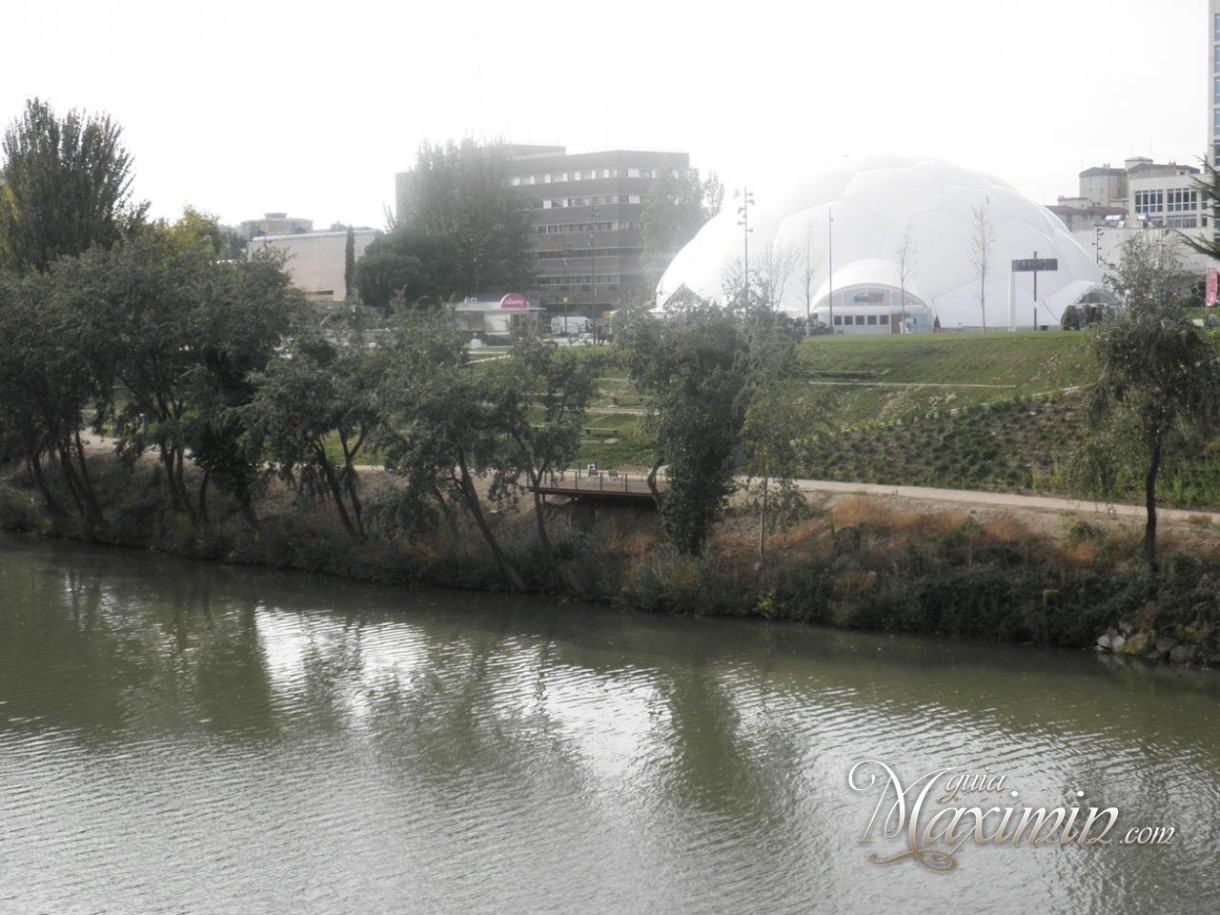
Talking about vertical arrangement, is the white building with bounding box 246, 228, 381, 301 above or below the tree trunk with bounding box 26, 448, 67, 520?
above

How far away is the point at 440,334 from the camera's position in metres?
32.4

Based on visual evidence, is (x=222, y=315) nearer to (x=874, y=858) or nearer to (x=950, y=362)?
(x=950, y=362)

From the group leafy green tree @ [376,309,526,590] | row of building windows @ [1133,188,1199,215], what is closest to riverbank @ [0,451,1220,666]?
leafy green tree @ [376,309,526,590]

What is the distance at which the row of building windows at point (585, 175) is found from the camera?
104750mm

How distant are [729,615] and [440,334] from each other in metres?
9.38

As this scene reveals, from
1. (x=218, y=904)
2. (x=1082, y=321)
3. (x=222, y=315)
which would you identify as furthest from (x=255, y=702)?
(x=1082, y=321)

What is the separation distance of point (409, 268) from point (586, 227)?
27.3 m

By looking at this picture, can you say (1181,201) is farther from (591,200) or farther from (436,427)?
(436,427)

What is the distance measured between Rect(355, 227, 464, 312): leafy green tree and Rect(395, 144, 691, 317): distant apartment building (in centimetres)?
1562

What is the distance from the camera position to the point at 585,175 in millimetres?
106438

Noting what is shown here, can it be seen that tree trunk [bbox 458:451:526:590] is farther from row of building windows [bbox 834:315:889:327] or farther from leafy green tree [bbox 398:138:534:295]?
leafy green tree [bbox 398:138:534:295]

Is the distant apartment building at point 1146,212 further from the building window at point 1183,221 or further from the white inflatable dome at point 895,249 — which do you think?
the white inflatable dome at point 895,249

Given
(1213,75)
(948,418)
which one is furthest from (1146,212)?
(948,418)

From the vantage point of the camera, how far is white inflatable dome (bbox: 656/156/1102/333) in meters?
60.2
